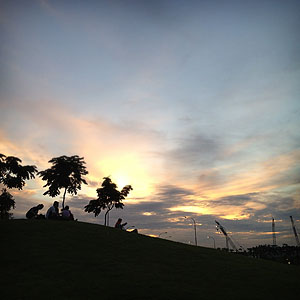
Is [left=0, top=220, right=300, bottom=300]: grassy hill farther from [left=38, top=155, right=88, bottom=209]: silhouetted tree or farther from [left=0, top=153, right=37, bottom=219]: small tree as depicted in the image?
[left=38, top=155, right=88, bottom=209]: silhouetted tree

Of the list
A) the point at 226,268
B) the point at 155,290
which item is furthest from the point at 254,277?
the point at 155,290

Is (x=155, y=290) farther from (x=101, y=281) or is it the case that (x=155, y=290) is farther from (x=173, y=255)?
(x=173, y=255)

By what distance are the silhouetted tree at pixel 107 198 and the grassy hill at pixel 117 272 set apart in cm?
3699

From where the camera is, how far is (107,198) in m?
59.4

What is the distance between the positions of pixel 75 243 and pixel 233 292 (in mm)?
12159

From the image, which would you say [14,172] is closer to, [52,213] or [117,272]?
[52,213]

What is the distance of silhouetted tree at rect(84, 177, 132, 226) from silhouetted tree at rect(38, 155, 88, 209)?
8015 millimetres

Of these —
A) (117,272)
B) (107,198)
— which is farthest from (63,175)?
(117,272)

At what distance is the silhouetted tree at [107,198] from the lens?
5894 cm

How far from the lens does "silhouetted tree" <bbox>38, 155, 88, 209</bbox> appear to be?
49.8 m

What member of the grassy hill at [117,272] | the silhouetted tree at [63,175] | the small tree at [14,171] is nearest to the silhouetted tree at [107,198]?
the silhouetted tree at [63,175]

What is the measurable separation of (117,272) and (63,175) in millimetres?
39204

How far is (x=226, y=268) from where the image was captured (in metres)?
16.2

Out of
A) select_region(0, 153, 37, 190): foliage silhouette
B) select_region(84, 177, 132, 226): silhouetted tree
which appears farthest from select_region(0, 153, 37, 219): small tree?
select_region(84, 177, 132, 226): silhouetted tree
